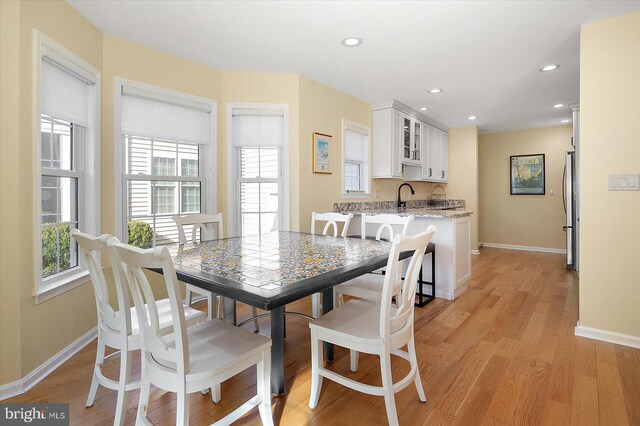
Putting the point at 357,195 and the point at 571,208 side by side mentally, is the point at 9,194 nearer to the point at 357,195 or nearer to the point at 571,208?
the point at 357,195

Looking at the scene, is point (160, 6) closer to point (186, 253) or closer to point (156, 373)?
point (186, 253)

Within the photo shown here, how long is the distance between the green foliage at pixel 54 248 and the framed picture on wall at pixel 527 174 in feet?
22.9

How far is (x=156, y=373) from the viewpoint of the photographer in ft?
4.22

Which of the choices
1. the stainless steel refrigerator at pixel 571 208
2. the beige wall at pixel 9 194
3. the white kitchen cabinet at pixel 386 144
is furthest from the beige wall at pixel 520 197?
the beige wall at pixel 9 194

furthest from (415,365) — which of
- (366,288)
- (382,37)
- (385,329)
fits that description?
(382,37)

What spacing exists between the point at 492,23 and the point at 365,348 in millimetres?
2526

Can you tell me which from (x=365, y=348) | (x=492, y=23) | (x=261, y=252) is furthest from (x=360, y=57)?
(x=365, y=348)

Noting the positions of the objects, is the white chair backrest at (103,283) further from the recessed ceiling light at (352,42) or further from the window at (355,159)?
the window at (355,159)

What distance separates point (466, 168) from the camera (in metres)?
6.30

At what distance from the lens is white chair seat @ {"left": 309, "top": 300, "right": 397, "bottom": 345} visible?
1519 millimetres

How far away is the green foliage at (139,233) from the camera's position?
299 cm

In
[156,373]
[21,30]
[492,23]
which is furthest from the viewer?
[492,23]

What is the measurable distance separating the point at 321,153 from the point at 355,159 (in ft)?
2.51

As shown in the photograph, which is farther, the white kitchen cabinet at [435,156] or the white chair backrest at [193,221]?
the white kitchen cabinet at [435,156]
